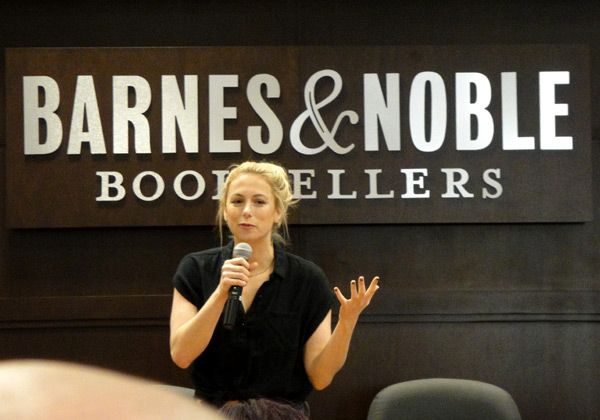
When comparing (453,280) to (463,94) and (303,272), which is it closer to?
(463,94)

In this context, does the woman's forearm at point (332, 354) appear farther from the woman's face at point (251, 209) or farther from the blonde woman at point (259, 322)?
the woman's face at point (251, 209)

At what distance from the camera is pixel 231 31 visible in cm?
417

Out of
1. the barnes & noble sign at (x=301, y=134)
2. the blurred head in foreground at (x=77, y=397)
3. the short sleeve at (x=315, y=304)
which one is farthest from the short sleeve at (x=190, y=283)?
the blurred head in foreground at (x=77, y=397)

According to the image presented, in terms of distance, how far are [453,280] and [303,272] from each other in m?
1.64

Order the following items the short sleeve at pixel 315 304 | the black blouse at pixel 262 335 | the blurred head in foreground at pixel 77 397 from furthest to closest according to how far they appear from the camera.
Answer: the short sleeve at pixel 315 304 → the black blouse at pixel 262 335 → the blurred head in foreground at pixel 77 397

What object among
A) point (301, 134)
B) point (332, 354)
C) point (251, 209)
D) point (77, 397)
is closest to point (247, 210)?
point (251, 209)

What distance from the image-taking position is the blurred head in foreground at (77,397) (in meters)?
0.19

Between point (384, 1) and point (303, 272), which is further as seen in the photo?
point (384, 1)

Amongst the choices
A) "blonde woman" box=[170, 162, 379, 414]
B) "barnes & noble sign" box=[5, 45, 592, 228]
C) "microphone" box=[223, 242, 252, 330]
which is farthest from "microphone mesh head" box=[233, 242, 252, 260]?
"barnes & noble sign" box=[5, 45, 592, 228]

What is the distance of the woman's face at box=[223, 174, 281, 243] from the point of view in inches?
104

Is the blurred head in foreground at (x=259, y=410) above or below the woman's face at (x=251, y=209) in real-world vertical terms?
below

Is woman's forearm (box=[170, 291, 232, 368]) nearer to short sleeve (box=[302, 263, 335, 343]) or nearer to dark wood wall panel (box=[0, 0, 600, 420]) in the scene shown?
short sleeve (box=[302, 263, 335, 343])

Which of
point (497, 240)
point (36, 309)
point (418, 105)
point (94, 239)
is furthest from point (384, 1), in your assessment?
point (36, 309)

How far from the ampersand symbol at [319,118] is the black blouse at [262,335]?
1.51 metres
